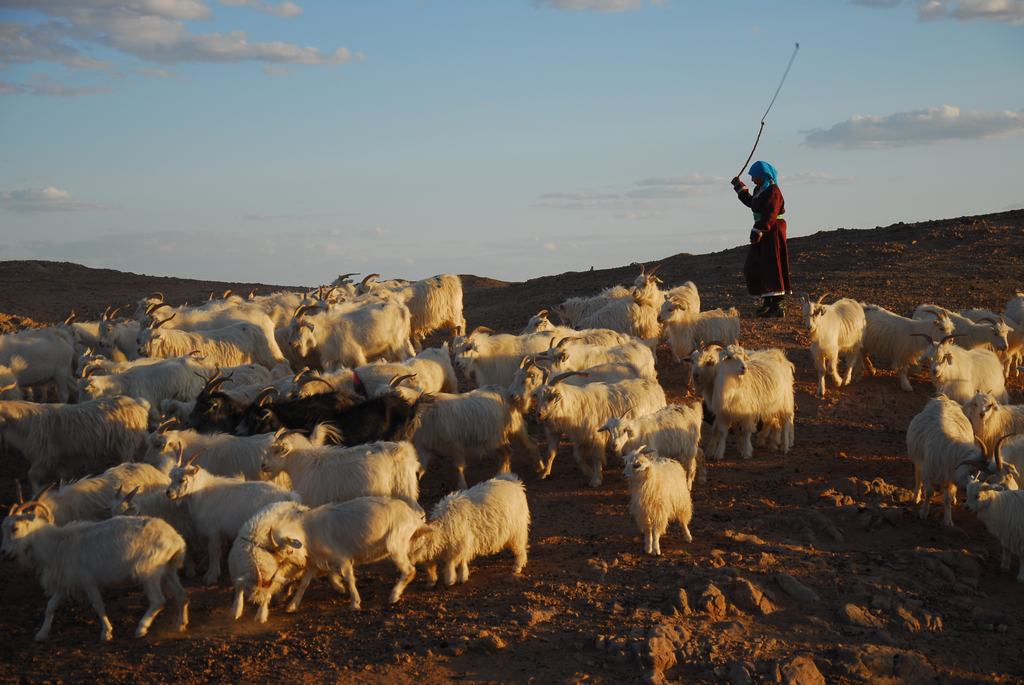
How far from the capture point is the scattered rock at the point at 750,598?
7.82 meters

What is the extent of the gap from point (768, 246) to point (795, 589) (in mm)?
8584

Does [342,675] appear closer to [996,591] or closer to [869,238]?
[996,591]

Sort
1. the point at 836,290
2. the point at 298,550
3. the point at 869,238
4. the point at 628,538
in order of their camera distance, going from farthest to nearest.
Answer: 1. the point at 869,238
2. the point at 836,290
3. the point at 628,538
4. the point at 298,550

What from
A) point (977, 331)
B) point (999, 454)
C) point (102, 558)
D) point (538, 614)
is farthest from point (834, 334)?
point (102, 558)

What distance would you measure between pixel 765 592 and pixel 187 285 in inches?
891

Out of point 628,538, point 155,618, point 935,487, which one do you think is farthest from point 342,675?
point 935,487

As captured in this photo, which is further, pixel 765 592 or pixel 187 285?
pixel 187 285

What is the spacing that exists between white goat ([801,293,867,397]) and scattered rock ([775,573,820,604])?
550cm

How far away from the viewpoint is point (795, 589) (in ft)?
26.5

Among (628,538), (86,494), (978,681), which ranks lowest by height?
(978,681)

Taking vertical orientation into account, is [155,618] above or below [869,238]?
below

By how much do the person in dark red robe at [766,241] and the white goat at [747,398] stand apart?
15.2 ft

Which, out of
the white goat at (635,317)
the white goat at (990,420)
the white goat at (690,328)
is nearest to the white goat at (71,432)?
the white goat at (635,317)

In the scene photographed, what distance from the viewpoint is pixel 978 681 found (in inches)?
285
